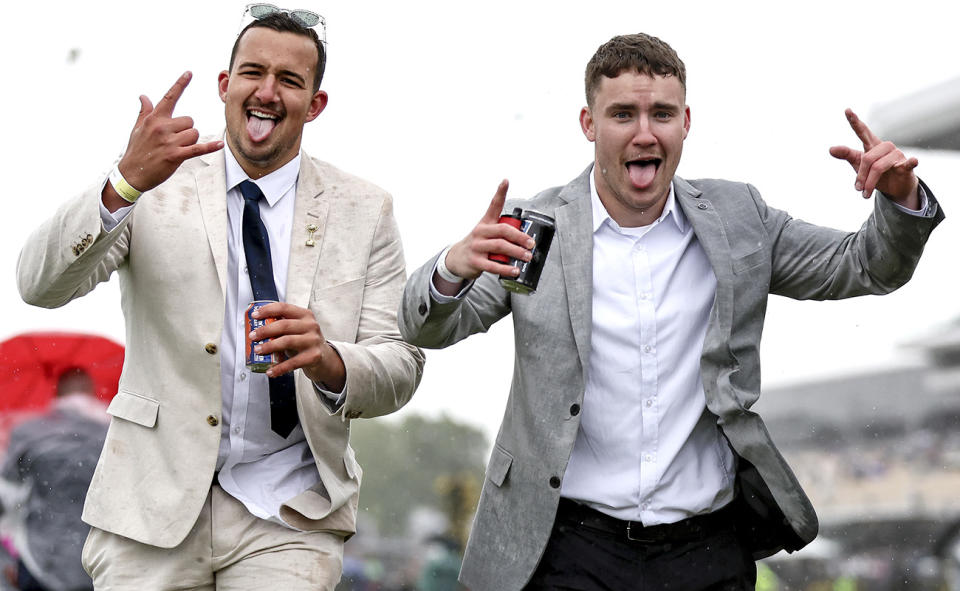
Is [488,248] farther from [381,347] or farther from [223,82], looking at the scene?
[223,82]

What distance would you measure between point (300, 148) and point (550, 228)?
1123 millimetres

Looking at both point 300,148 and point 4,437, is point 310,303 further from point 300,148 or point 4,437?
point 4,437

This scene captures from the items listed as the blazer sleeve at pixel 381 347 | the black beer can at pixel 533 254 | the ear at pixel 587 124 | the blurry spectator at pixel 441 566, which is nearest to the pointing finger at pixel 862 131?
the ear at pixel 587 124

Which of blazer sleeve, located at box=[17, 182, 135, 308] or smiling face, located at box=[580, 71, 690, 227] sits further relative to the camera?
smiling face, located at box=[580, 71, 690, 227]

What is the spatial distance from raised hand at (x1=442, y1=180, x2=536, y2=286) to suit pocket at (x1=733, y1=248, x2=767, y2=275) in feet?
2.34

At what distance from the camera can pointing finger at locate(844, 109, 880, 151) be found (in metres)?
3.45

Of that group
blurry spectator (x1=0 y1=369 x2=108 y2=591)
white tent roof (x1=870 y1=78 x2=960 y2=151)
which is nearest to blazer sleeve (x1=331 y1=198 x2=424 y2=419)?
blurry spectator (x1=0 y1=369 x2=108 y2=591)

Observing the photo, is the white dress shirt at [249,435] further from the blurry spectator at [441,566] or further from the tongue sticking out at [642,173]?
the blurry spectator at [441,566]

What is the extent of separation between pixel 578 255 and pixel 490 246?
0.49 meters

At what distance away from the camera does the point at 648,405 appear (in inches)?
139

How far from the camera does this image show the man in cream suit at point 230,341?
3521mm

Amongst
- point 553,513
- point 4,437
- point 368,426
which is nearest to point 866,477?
point 368,426

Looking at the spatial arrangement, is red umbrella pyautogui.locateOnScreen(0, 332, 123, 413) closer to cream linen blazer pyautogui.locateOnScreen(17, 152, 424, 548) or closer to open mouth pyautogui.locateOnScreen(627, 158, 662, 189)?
cream linen blazer pyautogui.locateOnScreen(17, 152, 424, 548)

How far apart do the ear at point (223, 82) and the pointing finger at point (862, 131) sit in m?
1.84
